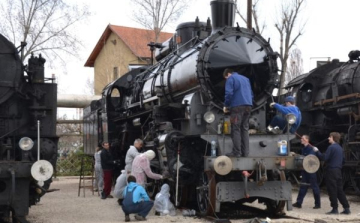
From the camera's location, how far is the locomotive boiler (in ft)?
31.3

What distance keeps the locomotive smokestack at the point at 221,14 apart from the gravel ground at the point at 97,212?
3945 mm

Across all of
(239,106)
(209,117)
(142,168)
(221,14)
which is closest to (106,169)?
(142,168)

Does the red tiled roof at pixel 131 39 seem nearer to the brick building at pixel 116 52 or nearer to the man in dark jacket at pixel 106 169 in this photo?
the brick building at pixel 116 52

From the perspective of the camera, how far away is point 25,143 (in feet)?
28.2

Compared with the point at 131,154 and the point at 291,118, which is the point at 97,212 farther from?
the point at 291,118

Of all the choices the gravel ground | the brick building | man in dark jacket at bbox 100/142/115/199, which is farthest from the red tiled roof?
the gravel ground

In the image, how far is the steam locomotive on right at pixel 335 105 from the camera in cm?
1436

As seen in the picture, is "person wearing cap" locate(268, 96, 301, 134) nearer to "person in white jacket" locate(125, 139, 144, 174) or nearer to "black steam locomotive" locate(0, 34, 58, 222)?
"person in white jacket" locate(125, 139, 144, 174)

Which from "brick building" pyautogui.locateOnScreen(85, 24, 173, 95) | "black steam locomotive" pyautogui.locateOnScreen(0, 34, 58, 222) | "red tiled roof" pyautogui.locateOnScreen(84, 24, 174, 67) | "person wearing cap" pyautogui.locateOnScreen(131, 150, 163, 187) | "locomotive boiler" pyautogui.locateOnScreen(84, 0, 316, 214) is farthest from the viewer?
"red tiled roof" pyautogui.locateOnScreen(84, 24, 174, 67)

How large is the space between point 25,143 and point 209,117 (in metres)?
3.30

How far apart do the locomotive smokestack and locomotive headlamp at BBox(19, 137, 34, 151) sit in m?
4.34

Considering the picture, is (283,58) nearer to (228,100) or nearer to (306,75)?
(306,75)

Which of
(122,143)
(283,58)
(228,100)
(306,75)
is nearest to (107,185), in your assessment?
(122,143)

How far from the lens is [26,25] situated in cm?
2725
